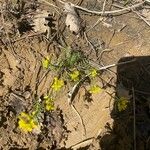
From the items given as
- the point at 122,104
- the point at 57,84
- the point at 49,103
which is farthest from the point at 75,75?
the point at 122,104

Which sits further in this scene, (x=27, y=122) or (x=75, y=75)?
(x=75, y=75)

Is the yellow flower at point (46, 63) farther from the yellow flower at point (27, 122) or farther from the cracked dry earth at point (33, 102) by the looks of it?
the yellow flower at point (27, 122)

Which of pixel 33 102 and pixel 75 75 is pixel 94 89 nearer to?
pixel 75 75

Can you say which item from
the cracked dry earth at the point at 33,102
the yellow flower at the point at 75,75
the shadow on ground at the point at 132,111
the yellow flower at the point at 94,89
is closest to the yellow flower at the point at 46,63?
the cracked dry earth at the point at 33,102

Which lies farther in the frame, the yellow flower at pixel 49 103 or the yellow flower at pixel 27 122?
the yellow flower at pixel 49 103

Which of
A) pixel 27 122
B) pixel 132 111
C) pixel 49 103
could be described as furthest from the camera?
pixel 132 111

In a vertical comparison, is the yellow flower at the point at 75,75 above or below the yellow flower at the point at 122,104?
above

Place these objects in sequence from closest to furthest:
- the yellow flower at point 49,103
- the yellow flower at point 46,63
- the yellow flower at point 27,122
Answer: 1. the yellow flower at point 27,122
2. the yellow flower at point 49,103
3. the yellow flower at point 46,63
